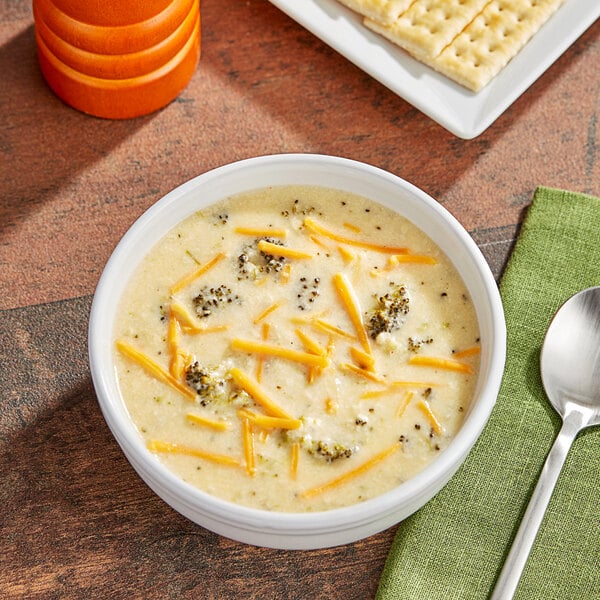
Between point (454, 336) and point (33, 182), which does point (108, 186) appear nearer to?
point (33, 182)

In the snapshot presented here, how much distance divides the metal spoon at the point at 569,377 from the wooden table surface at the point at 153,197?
17 centimetres

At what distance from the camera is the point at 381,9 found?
5.39 feet

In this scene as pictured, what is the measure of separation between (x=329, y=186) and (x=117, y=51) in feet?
1.40

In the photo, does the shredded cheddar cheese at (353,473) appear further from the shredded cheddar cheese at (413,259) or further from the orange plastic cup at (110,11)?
the orange plastic cup at (110,11)

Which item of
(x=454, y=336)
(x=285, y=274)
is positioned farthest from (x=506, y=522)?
(x=285, y=274)

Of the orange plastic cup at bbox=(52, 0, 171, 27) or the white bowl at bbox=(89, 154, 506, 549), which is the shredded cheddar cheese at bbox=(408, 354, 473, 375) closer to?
the white bowl at bbox=(89, 154, 506, 549)

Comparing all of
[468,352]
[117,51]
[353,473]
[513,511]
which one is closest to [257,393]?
[353,473]

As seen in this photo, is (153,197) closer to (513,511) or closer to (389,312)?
(389,312)

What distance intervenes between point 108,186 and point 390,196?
50cm

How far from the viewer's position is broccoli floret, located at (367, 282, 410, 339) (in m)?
1.27

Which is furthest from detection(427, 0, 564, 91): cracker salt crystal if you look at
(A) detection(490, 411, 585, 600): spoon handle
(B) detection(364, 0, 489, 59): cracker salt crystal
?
(A) detection(490, 411, 585, 600): spoon handle

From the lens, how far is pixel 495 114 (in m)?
1.58

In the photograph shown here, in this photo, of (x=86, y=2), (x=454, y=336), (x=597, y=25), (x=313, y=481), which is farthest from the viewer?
(x=597, y=25)

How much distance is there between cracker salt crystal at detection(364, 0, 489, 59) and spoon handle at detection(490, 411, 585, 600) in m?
0.67
